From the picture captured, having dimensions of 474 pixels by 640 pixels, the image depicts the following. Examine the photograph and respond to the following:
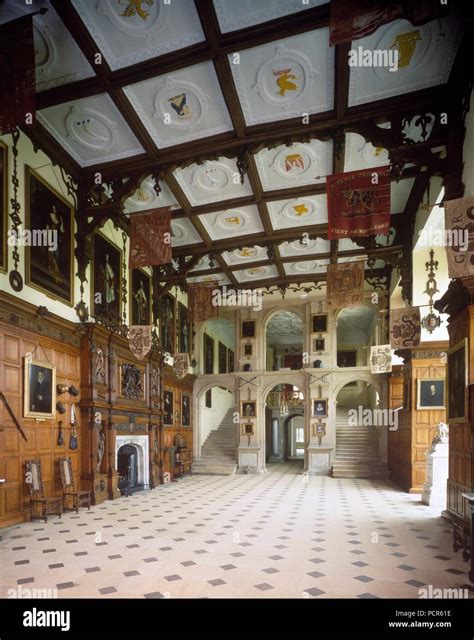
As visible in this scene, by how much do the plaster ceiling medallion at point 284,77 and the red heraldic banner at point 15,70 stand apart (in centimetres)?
373

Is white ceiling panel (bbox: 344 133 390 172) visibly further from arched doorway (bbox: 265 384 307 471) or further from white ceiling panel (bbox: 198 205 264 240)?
arched doorway (bbox: 265 384 307 471)

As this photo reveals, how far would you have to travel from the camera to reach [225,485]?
14.9m

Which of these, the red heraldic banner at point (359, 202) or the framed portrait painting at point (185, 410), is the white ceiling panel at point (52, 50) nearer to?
the red heraldic banner at point (359, 202)

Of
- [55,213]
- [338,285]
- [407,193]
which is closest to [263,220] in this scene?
[338,285]

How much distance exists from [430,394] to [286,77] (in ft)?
29.7

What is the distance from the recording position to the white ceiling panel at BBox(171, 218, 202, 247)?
13616mm

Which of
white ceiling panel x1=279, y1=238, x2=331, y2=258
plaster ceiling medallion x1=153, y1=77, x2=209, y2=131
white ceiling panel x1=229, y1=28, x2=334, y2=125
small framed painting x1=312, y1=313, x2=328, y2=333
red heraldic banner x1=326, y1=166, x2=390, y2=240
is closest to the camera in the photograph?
white ceiling panel x1=229, y1=28, x2=334, y2=125

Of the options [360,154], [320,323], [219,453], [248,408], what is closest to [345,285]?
[360,154]

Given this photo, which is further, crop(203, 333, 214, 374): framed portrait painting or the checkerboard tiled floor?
crop(203, 333, 214, 374): framed portrait painting

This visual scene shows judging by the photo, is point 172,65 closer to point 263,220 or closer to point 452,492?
point 263,220

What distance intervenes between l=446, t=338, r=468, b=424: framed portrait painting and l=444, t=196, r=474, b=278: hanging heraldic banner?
175cm

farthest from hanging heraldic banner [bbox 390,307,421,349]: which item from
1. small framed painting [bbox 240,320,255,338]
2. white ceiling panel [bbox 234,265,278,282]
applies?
small framed painting [bbox 240,320,255,338]

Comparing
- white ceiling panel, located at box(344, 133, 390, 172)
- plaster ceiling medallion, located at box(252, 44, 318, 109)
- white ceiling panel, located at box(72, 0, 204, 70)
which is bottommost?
white ceiling panel, located at box(344, 133, 390, 172)
